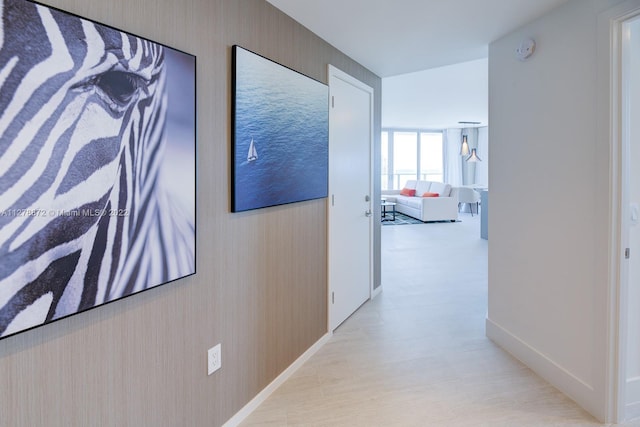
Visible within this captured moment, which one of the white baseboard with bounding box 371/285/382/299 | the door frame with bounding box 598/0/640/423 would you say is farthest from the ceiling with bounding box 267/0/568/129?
the white baseboard with bounding box 371/285/382/299

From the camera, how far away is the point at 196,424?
5.45ft

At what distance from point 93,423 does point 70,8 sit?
4.28ft

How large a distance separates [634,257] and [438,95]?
5.37 m

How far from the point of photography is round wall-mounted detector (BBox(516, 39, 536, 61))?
7.68 ft

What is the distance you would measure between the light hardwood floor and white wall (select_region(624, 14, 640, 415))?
0.29 metres

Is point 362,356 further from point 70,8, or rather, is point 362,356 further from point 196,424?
point 70,8

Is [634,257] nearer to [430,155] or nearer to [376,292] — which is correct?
[376,292]

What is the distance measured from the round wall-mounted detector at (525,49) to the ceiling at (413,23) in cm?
13

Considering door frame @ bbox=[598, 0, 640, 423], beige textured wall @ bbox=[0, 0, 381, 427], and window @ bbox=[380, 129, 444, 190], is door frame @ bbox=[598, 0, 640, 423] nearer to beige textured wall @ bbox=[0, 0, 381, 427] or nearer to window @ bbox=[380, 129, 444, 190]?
beige textured wall @ bbox=[0, 0, 381, 427]

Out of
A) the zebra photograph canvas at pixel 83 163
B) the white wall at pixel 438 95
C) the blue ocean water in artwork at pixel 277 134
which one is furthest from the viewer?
the white wall at pixel 438 95

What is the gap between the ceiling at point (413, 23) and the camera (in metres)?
2.15

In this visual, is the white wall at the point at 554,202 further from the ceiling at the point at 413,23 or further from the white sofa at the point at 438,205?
the white sofa at the point at 438,205

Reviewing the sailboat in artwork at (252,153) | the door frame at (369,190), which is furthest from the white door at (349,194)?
the sailboat in artwork at (252,153)

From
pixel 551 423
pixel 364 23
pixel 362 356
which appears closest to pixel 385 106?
pixel 364 23
